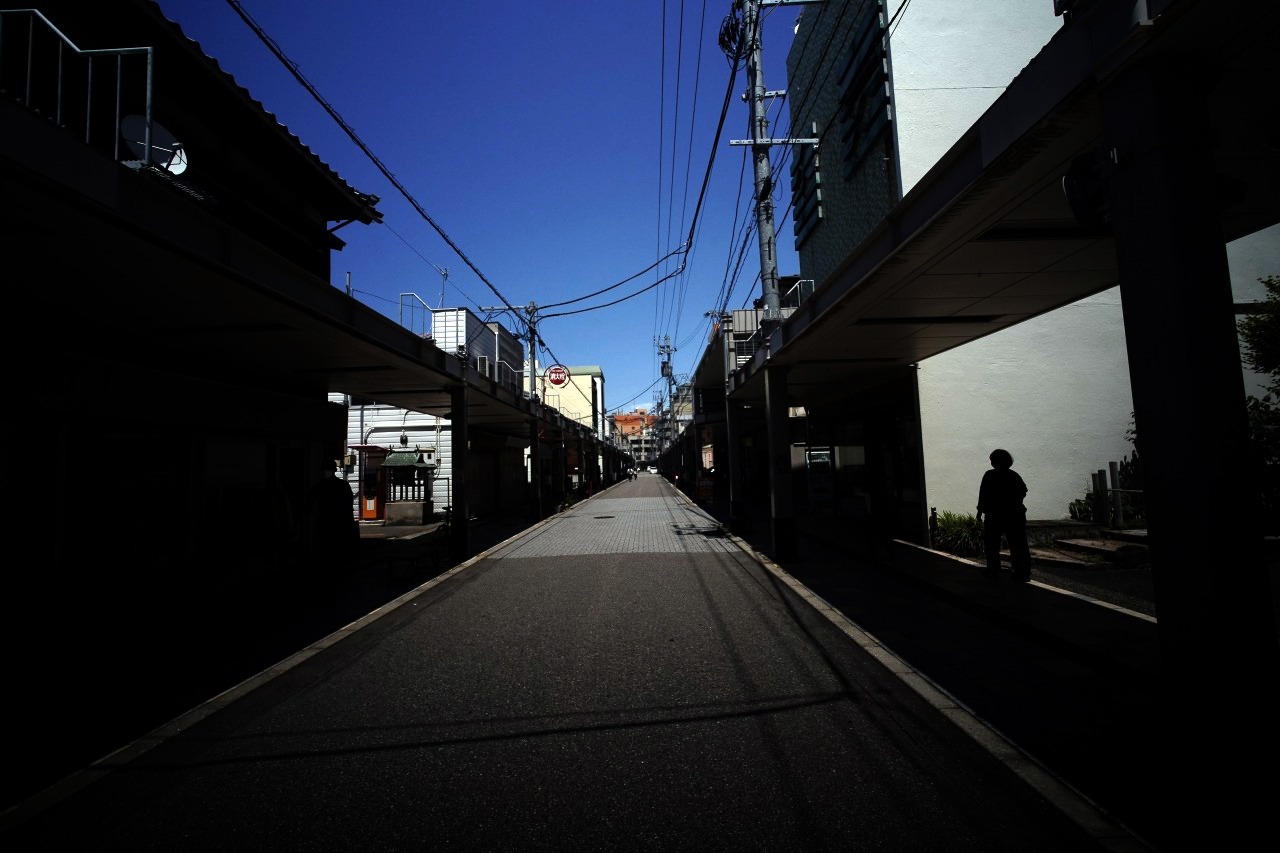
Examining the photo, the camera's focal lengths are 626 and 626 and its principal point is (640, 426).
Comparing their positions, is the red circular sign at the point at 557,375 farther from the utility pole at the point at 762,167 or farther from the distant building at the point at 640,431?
the distant building at the point at 640,431

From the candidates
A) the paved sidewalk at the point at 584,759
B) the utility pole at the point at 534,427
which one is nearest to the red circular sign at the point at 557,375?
the utility pole at the point at 534,427

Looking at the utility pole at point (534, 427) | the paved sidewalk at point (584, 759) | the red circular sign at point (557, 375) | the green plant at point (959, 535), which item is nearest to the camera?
the paved sidewalk at point (584, 759)

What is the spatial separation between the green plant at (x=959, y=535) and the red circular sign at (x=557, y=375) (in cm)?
2191

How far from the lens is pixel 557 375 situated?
31781 millimetres

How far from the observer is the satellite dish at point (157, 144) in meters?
7.00

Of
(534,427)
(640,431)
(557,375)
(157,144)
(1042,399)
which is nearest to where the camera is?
(157,144)

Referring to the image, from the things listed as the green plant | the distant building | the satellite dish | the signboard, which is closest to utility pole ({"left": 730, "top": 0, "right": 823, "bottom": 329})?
the green plant

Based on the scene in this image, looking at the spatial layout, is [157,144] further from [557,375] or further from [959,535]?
[557,375]

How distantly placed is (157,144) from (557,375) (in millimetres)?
24595

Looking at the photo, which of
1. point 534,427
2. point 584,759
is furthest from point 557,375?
point 584,759

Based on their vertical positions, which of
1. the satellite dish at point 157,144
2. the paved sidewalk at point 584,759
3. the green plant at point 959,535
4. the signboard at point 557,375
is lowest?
the paved sidewalk at point 584,759

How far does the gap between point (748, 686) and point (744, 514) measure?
11.8m

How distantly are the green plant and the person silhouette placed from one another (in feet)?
6.96

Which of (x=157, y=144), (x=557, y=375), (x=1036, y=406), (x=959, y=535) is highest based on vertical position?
(x=557, y=375)
